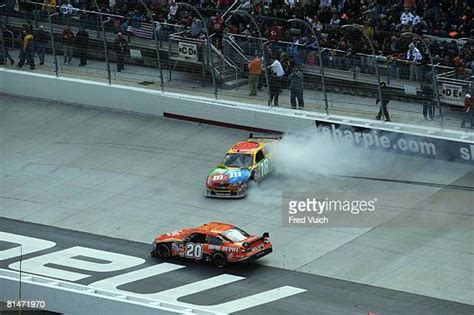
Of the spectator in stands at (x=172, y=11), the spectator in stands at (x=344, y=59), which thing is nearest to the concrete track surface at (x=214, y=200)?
the spectator in stands at (x=344, y=59)

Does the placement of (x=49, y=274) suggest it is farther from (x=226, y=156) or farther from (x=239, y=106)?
(x=239, y=106)

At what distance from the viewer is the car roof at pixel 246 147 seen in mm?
40250

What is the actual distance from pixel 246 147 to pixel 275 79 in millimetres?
3912

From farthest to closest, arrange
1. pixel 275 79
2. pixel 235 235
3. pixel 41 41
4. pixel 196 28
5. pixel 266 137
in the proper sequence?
1. pixel 41 41
2. pixel 196 28
3. pixel 275 79
4. pixel 266 137
5. pixel 235 235

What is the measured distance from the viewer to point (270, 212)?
126ft

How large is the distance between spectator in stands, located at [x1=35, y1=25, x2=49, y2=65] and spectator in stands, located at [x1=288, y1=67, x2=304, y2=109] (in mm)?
8966

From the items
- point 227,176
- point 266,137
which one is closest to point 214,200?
point 227,176

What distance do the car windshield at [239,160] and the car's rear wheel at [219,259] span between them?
552 centimetres

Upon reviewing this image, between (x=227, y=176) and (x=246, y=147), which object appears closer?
(x=227, y=176)

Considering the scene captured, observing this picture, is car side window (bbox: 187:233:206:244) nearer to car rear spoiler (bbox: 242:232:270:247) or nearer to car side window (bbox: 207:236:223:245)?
car side window (bbox: 207:236:223:245)

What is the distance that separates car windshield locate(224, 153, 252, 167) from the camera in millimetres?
39938

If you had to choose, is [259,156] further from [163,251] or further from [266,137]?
[163,251]

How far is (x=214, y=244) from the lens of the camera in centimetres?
3478

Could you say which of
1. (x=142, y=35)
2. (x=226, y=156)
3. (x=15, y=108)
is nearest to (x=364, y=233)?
(x=226, y=156)
